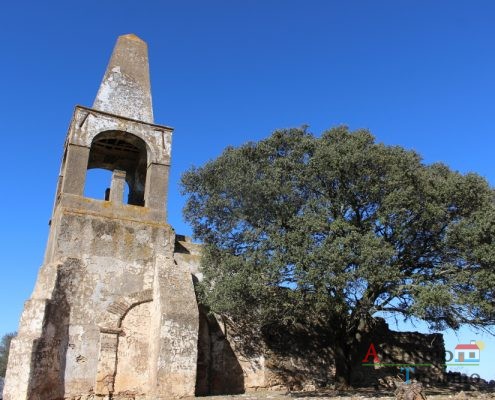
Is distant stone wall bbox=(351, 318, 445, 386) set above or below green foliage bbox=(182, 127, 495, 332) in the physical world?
below

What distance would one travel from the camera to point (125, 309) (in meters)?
13.6

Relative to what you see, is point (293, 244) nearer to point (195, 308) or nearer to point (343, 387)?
point (195, 308)

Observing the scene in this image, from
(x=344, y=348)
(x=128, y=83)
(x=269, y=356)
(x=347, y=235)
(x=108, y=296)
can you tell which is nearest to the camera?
(x=347, y=235)

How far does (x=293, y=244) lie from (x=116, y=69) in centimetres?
912

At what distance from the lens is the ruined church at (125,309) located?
12383mm

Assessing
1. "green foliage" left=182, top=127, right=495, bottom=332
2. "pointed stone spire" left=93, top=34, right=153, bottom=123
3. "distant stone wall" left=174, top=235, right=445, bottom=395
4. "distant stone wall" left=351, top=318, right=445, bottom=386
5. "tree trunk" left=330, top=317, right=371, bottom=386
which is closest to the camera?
"green foliage" left=182, top=127, right=495, bottom=332

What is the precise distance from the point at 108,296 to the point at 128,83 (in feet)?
24.7

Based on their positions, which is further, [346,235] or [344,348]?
[344,348]

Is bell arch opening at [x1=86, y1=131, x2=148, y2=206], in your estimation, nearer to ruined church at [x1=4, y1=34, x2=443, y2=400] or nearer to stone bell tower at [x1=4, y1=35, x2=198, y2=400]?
ruined church at [x1=4, y1=34, x2=443, y2=400]

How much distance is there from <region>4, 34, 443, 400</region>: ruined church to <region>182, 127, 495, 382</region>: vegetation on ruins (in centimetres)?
125

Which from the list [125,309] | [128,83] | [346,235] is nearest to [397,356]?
[346,235]

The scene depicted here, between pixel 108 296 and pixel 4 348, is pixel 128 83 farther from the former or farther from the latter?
pixel 4 348

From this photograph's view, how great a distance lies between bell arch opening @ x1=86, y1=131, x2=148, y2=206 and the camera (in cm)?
1748

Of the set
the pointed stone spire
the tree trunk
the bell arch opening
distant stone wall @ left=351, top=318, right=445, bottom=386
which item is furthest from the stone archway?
distant stone wall @ left=351, top=318, right=445, bottom=386
